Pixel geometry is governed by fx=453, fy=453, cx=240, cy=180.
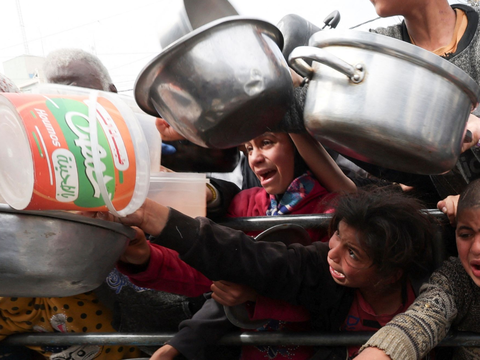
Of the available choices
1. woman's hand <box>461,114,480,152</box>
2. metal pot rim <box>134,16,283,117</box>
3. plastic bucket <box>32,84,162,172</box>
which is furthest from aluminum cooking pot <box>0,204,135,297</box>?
woman's hand <box>461,114,480,152</box>

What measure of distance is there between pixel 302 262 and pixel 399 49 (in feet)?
1.95

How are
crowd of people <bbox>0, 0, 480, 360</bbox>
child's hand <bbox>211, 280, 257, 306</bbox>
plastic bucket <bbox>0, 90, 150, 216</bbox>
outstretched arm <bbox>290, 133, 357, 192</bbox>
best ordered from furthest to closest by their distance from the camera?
outstretched arm <bbox>290, 133, 357, 192</bbox>, child's hand <bbox>211, 280, 257, 306</bbox>, crowd of people <bbox>0, 0, 480, 360</bbox>, plastic bucket <bbox>0, 90, 150, 216</bbox>

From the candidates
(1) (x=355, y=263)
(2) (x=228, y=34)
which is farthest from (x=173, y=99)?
(1) (x=355, y=263)

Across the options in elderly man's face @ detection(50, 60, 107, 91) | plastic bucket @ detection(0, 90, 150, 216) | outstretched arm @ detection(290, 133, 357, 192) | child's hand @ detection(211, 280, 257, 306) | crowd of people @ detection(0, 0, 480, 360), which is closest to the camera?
plastic bucket @ detection(0, 90, 150, 216)

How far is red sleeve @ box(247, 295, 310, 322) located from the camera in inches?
46.1

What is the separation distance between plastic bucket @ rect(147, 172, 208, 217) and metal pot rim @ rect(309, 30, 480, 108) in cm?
50

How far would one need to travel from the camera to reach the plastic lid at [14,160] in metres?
0.69

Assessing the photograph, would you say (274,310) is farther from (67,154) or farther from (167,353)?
(67,154)

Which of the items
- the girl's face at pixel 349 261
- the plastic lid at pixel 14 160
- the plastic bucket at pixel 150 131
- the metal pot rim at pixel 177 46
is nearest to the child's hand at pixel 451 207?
the girl's face at pixel 349 261

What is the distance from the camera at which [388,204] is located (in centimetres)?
120

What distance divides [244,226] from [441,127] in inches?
22.9

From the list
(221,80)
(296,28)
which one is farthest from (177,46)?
(296,28)

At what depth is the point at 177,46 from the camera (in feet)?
2.48

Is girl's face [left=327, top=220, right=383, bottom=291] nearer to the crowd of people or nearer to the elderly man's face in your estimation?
the crowd of people
